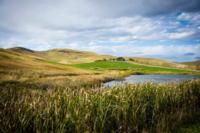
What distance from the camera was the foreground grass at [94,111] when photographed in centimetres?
770

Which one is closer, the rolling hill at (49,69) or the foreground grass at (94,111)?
the foreground grass at (94,111)

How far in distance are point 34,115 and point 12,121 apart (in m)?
0.78

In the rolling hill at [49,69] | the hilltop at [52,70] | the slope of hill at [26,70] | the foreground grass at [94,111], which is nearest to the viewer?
the foreground grass at [94,111]

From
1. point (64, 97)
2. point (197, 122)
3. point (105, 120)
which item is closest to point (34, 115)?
point (64, 97)

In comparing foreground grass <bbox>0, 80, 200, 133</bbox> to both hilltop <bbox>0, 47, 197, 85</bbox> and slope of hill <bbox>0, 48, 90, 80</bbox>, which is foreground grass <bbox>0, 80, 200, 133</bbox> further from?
slope of hill <bbox>0, 48, 90, 80</bbox>

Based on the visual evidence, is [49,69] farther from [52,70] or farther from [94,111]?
[94,111]

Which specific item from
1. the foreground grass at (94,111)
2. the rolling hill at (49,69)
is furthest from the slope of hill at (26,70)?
the foreground grass at (94,111)

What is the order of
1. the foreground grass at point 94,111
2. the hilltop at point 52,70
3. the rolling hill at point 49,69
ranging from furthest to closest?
the rolling hill at point 49,69
the hilltop at point 52,70
the foreground grass at point 94,111

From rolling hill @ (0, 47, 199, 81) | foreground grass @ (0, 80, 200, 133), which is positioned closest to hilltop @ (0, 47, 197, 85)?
rolling hill @ (0, 47, 199, 81)

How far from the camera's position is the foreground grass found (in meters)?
7.70

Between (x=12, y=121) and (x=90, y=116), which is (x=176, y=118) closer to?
(x=90, y=116)

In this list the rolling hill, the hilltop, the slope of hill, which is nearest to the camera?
the slope of hill

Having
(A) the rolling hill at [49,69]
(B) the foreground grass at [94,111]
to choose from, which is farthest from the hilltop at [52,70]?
(B) the foreground grass at [94,111]

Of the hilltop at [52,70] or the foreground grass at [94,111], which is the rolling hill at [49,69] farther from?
the foreground grass at [94,111]
